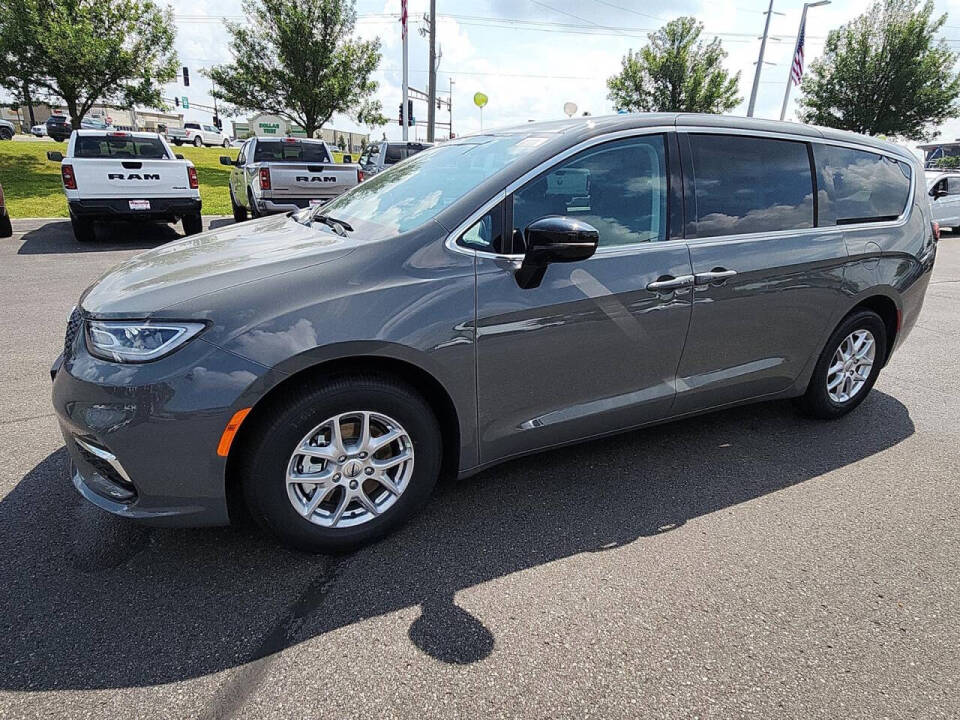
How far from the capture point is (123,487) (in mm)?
2377

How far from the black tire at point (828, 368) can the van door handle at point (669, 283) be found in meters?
1.35

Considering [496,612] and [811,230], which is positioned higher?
[811,230]

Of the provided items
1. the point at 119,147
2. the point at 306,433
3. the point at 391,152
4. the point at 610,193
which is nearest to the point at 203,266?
the point at 306,433

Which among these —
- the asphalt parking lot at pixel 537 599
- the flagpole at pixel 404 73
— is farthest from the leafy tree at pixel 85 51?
the asphalt parking lot at pixel 537 599

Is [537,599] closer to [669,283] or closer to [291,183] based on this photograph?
[669,283]

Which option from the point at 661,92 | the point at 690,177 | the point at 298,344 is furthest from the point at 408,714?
the point at 661,92

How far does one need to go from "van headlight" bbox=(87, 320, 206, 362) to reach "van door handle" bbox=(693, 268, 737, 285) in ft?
7.33

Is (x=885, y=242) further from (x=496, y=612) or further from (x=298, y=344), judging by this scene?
(x=298, y=344)

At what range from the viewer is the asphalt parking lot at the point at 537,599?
6.49 feet

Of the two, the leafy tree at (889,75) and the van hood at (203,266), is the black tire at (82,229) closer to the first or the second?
the van hood at (203,266)

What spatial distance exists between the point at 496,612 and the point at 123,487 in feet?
4.85

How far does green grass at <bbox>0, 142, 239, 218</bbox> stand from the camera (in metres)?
12.9

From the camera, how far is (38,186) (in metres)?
15.3

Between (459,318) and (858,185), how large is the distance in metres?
2.81
